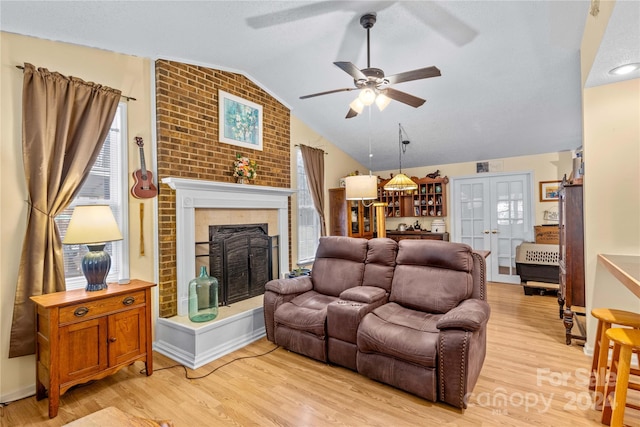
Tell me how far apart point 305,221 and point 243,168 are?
5.52 feet

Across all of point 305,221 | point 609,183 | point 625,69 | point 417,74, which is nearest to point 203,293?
point 305,221

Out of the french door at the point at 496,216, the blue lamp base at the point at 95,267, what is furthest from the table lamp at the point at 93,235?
the french door at the point at 496,216

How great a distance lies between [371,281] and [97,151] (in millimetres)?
2719

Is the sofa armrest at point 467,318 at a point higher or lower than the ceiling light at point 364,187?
lower

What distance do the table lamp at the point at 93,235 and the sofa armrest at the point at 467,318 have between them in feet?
8.20

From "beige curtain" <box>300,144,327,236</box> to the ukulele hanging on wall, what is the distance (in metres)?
2.44

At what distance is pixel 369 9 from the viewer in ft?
8.61

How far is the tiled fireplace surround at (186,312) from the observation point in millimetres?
2869

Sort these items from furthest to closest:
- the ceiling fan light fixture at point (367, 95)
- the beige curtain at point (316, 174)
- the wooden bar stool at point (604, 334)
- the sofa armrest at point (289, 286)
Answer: the beige curtain at point (316, 174) → the sofa armrest at point (289, 286) → the ceiling fan light fixture at point (367, 95) → the wooden bar stool at point (604, 334)

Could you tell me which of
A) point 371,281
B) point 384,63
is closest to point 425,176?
point 384,63

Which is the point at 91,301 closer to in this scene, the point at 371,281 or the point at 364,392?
the point at 364,392

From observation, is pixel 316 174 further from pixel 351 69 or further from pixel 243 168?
pixel 351 69

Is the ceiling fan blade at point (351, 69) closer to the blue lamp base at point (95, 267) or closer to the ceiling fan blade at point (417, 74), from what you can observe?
the ceiling fan blade at point (417, 74)

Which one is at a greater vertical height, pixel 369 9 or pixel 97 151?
pixel 369 9
